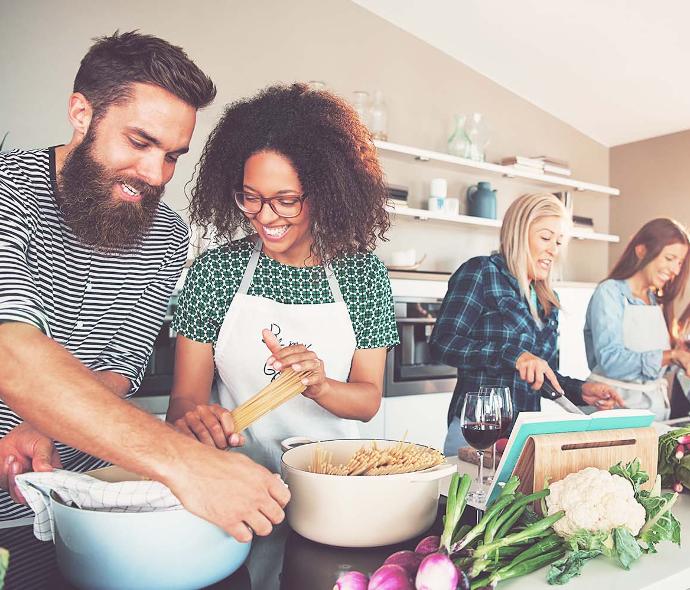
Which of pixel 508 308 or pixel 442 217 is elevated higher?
pixel 442 217

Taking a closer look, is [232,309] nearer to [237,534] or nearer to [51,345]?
[51,345]

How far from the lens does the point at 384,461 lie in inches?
37.1

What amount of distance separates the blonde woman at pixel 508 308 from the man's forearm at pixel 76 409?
1422mm

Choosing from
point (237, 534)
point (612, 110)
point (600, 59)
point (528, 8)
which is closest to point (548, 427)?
point (237, 534)

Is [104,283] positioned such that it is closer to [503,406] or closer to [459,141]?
[503,406]

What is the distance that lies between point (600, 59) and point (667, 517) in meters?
3.86

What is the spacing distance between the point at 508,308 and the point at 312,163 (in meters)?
0.97

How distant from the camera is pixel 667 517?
3.18ft

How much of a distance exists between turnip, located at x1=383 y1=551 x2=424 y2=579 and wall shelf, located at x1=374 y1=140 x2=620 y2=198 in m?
3.17

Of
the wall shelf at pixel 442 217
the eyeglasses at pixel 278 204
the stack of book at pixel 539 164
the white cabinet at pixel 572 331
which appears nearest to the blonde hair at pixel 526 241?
the eyeglasses at pixel 278 204

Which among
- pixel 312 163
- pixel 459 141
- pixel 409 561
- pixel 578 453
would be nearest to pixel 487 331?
pixel 312 163

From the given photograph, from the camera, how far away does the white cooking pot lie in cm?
86

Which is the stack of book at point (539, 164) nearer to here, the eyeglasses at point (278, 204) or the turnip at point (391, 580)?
the eyeglasses at point (278, 204)

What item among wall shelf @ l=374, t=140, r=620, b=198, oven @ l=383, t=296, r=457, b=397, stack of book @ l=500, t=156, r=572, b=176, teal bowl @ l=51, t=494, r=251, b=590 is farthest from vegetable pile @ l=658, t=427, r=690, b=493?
stack of book @ l=500, t=156, r=572, b=176
